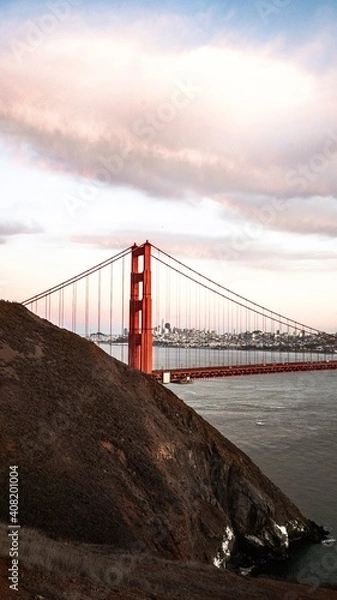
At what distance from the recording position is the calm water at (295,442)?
24.6 meters

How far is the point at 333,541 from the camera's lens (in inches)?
999

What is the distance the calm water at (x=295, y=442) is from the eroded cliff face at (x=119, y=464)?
2.12 m

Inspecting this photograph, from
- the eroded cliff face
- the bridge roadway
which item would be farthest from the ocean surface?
the bridge roadway

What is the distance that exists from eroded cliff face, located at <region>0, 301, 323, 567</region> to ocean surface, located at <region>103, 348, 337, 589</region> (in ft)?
6.57

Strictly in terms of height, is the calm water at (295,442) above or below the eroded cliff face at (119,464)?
below

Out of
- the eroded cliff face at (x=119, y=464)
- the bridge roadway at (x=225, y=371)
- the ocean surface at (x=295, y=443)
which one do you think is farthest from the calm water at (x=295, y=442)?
the bridge roadway at (x=225, y=371)

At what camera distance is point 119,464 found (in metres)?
21.6

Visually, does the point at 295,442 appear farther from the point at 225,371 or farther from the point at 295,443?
the point at 225,371

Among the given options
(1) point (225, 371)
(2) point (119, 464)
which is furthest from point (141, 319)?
(2) point (119, 464)

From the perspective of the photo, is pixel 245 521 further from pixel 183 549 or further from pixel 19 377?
pixel 19 377

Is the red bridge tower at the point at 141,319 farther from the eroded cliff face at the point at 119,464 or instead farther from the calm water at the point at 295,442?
the eroded cliff face at the point at 119,464

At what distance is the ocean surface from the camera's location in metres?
24.3

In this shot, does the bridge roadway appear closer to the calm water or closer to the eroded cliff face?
the calm water

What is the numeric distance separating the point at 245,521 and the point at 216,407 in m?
43.7
